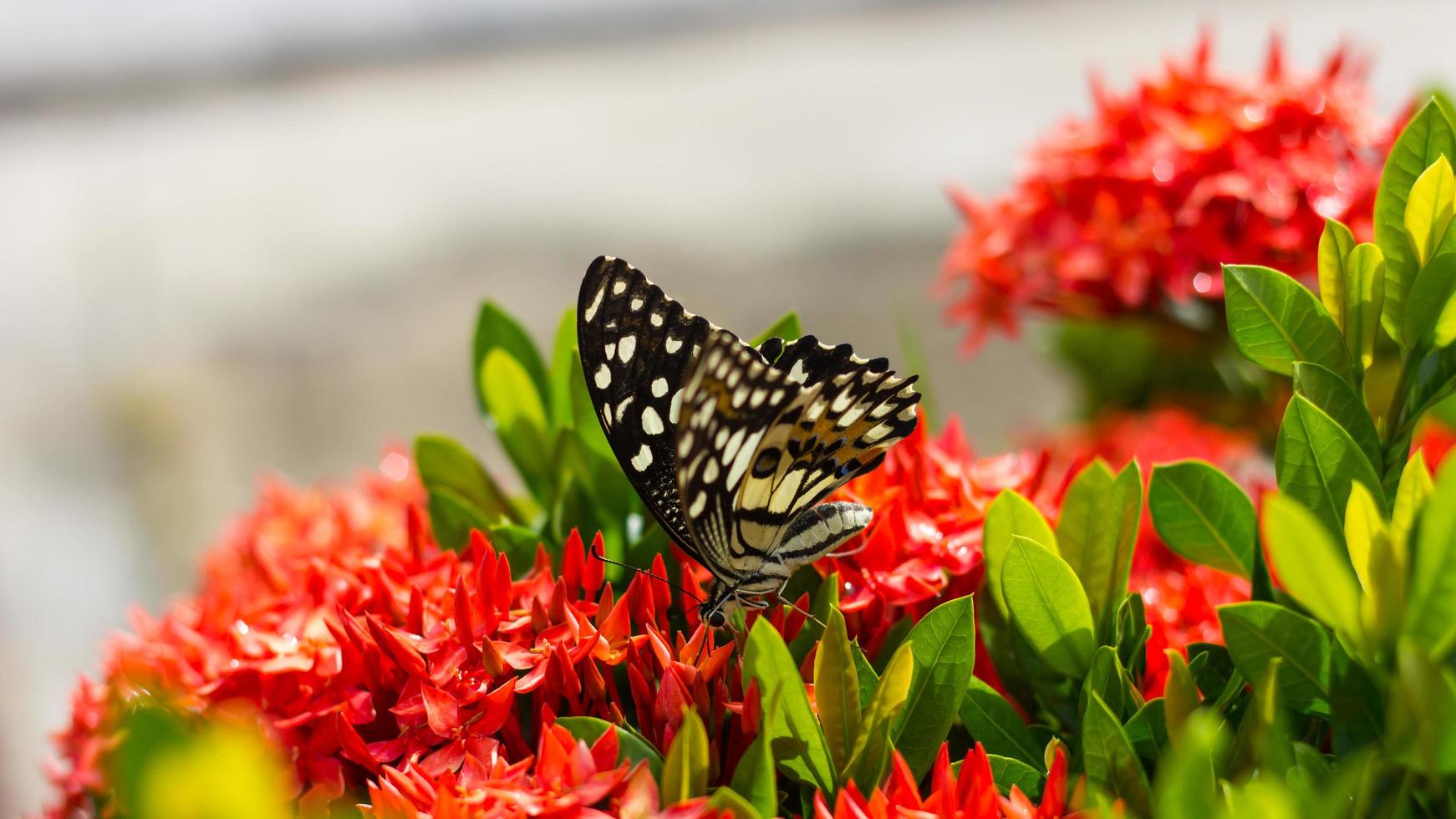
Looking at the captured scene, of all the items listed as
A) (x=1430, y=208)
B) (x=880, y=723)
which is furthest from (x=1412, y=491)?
(x=880, y=723)

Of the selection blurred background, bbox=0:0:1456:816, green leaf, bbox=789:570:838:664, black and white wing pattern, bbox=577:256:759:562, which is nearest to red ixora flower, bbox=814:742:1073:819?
green leaf, bbox=789:570:838:664

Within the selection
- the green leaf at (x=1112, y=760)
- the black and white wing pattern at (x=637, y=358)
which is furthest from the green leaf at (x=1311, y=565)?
the black and white wing pattern at (x=637, y=358)

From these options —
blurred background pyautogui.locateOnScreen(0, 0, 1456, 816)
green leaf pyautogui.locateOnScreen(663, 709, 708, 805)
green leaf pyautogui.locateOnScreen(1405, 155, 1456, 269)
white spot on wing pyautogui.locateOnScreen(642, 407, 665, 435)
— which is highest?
blurred background pyautogui.locateOnScreen(0, 0, 1456, 816)

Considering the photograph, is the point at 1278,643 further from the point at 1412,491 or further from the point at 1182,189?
the point at 1182,189

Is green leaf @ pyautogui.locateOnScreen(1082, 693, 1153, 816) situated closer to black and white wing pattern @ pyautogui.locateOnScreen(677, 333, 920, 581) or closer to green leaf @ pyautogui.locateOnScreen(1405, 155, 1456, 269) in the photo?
black and white wing pattern @ pyautogui.locateOnScreen(677, 333, 920, 581)

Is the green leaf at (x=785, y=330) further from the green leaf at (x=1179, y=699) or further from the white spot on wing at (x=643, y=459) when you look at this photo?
the green leaf at (x=1179, y=699)

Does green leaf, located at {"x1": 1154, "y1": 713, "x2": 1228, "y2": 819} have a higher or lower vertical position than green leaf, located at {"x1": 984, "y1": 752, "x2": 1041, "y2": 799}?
higher
